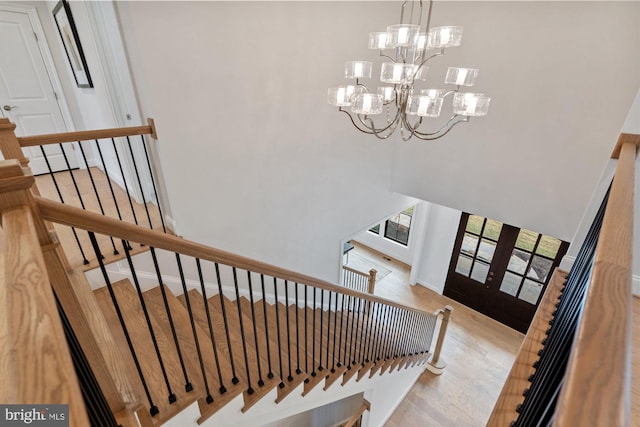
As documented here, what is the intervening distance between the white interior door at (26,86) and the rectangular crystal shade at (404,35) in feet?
14.7

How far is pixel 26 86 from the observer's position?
364cm

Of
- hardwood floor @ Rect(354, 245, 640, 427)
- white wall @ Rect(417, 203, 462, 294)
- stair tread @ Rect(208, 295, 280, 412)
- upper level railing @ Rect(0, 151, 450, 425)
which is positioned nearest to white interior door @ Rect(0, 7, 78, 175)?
upper level railing @ Rect(0, 151, 450, 425)

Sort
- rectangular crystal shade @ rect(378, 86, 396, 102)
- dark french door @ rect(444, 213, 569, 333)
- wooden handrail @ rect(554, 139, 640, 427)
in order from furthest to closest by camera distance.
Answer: dark french door @ rect(444, 213, 569, 333), rectangular crystal shade @ rect(378, 86, 396, 102), wooden handrail @ rect(554, 139, 640, 427)

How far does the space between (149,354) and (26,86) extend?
4.06m

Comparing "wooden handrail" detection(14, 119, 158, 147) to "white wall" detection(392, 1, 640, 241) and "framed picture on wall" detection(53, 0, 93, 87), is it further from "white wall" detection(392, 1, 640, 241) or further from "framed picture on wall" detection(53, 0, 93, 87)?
"white wall" detection(392, 1, 640, 241)

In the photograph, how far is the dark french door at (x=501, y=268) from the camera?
4.72 m

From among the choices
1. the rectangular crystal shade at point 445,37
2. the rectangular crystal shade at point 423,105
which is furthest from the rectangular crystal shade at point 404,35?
the rectangular crystal shade at point 423,105

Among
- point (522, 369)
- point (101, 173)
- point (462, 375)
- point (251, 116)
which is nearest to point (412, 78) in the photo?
point (251, 116)

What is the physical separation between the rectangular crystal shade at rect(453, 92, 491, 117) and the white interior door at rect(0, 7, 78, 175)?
4.83 metres

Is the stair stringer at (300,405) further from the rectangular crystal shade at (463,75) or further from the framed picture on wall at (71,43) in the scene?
the framed picture on wall at (71,43)

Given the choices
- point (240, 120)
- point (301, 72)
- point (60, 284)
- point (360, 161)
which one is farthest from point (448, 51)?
point (60, 284)

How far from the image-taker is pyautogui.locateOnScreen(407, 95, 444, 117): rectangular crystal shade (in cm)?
182

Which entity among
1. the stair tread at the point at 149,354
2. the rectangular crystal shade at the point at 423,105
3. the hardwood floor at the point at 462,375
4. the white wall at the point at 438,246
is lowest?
the hardwood floor at the point at 462,375

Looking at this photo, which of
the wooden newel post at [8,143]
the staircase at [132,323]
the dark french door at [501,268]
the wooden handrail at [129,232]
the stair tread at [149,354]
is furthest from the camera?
the dark french door at [501,268]
